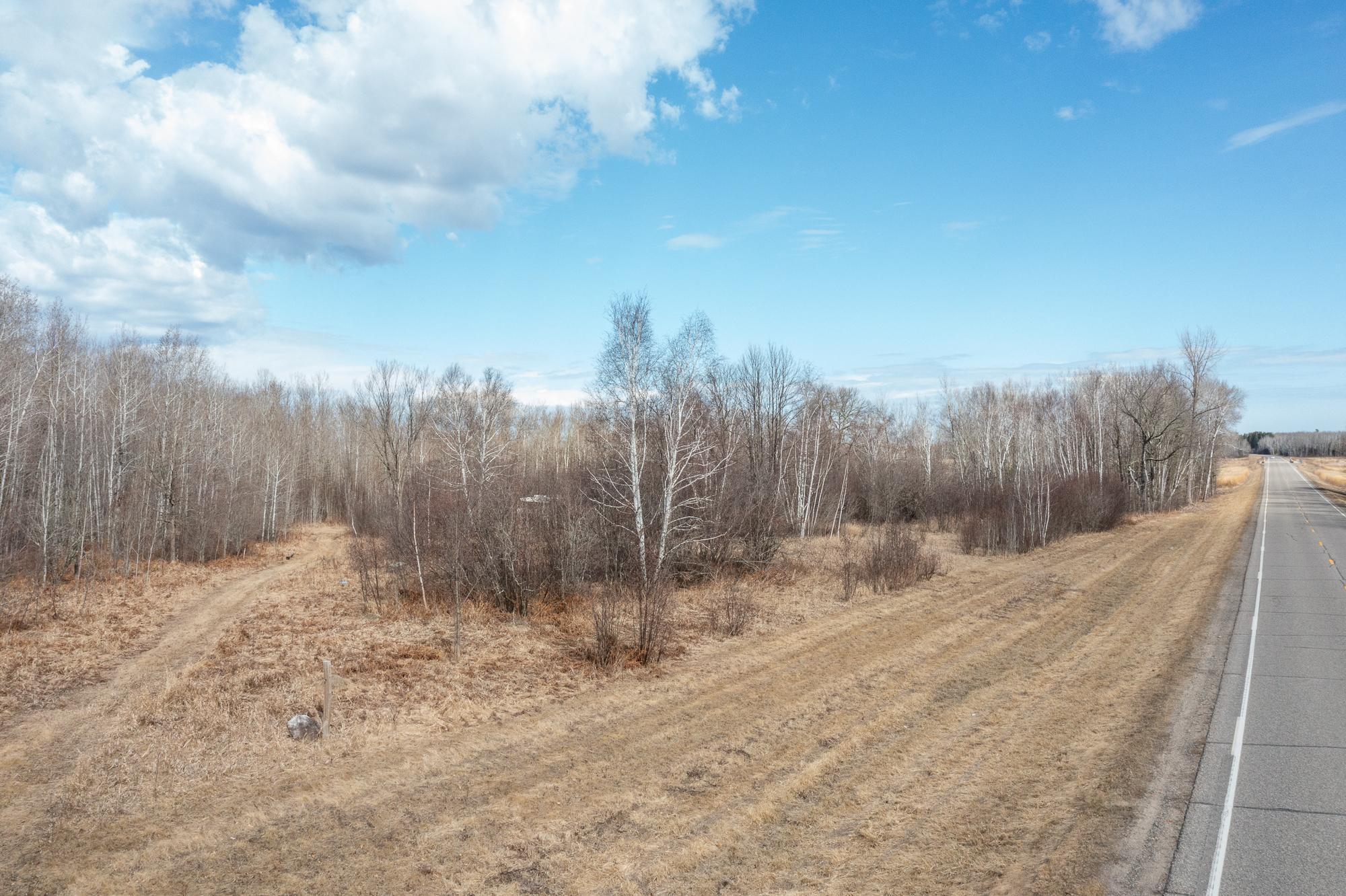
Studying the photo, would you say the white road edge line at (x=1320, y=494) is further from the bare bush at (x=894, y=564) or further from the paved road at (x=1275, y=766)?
the paved road at (x=1275, y=766)

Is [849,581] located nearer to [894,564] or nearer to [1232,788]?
[894,564]

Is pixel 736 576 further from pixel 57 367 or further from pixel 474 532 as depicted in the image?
pixel 57 367

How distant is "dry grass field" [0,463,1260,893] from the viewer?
616 cm

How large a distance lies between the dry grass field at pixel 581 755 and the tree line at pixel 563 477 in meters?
2.23

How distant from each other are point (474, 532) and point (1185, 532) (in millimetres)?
33065

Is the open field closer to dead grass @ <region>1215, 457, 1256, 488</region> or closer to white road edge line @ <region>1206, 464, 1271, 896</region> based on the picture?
dead grass @ <region>1215, 457, 1256, 488</region>

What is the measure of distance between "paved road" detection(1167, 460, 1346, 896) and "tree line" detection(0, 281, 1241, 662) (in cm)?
815

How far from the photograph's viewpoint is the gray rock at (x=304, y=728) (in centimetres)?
905

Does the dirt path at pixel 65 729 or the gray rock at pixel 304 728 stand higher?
the gray rock at pixel 304 728

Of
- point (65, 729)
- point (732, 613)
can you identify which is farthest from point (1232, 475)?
point (65, 729)

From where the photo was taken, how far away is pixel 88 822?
6.84 metres

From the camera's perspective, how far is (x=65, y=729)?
9.58m

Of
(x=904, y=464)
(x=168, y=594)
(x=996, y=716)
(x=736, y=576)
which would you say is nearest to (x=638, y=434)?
(x=736, y=576)

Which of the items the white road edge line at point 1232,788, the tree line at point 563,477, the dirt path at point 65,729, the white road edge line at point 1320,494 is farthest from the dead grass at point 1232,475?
the dirt path at point 65,729
